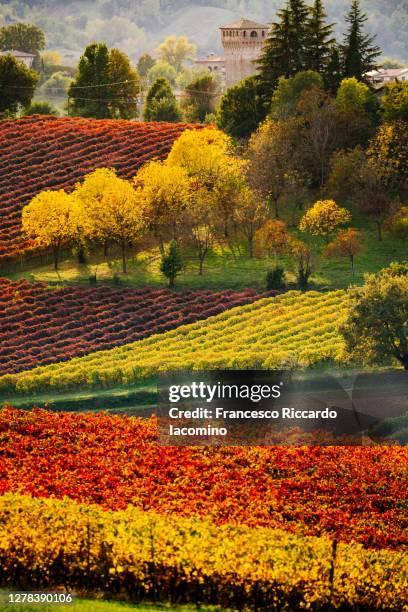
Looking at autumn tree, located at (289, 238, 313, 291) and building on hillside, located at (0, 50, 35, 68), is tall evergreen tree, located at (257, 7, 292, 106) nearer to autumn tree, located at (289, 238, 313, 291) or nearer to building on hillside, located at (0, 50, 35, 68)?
autumn tree, located at (289, 238, 313, 291)

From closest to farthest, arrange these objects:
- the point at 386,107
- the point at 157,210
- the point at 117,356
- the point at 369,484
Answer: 1. the point at 369,484
2. the point at 117,356
3. the point at 157,210
4. the point at 386,107

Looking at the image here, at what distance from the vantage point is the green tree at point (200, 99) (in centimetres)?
9738

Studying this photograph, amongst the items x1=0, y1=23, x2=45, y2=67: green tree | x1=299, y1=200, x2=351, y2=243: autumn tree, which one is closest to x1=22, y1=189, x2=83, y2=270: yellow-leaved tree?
x1=299, y1=200, x2=351, y2=243: autumn tree

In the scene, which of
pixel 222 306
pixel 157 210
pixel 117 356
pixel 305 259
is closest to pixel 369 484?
pixel 117 356

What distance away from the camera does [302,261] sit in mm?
55906

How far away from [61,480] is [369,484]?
7.76m

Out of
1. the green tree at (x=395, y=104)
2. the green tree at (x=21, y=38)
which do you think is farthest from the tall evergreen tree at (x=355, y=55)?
the green tree at (x=21, y=38)


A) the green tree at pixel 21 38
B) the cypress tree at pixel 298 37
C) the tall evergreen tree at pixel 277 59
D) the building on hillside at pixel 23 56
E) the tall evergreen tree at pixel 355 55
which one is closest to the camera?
the tall evergreen tree at pixel 355 55

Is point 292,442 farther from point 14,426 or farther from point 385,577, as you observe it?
point 385,577

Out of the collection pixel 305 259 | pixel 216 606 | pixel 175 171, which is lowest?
pixel 216 606

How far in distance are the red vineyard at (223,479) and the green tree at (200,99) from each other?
63535 mm

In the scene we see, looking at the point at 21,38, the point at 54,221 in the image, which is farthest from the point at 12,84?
the point at 21,38

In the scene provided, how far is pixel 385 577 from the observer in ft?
79.4

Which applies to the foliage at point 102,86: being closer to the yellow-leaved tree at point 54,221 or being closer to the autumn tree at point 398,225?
the yellow-leaved tree at point 54,221
